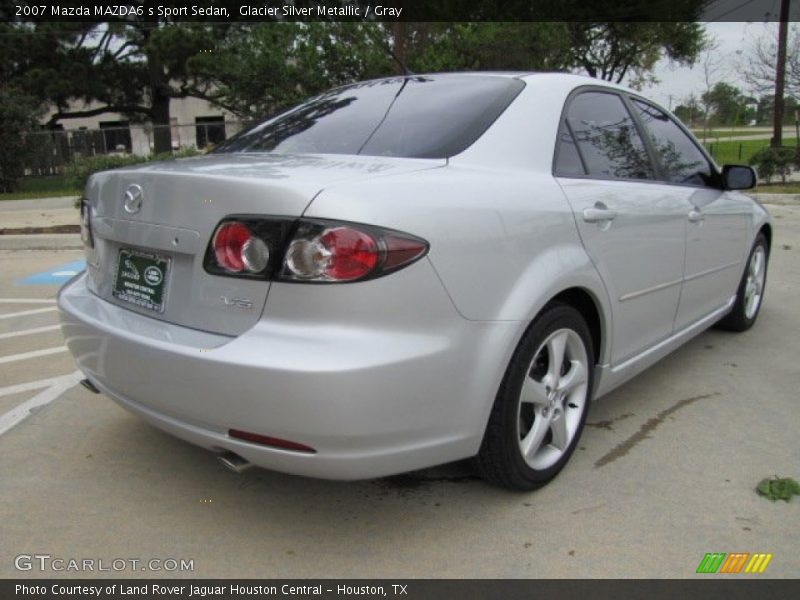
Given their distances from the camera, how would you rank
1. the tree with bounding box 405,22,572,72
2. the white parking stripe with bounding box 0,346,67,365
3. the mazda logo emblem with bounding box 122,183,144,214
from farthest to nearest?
1. the tree with bounding box 405,22,572,72
2. the white parking stripe with bounding box 0,346,67,365
3. the mazda logo emblem with bounding box 122,183,144,214

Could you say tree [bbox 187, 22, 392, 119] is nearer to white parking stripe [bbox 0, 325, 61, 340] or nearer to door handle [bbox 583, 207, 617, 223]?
white parking stripe [bbox 0, 325, 61, 340]

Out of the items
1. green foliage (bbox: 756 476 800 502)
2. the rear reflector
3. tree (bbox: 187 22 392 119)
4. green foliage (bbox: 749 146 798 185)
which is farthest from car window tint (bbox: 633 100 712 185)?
green foliage (bbox: 749 146 798 185)

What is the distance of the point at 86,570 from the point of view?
2139 mm

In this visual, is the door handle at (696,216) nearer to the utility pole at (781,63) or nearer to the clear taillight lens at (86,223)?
the clear taillight lens at (86,223)

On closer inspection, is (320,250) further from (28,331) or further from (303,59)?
(303,59)

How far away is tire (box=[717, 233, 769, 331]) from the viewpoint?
4457mm

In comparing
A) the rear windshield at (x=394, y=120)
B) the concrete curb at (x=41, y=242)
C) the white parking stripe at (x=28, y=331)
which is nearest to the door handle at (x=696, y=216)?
the rear windshield at (x=394, y=120)

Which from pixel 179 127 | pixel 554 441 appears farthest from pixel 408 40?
pixel 554 441

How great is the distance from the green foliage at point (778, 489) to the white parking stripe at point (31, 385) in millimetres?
3581

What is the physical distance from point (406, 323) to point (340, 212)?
0.37m

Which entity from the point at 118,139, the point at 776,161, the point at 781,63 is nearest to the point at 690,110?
the point at 781,63

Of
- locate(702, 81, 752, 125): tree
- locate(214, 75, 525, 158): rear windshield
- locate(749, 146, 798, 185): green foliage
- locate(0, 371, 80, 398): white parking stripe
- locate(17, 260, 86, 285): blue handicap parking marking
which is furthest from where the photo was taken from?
locate(702, 81, 752, 125): tree

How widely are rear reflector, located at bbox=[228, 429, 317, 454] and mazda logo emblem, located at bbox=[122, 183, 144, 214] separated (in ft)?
2.76

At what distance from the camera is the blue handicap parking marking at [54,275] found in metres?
6.80
